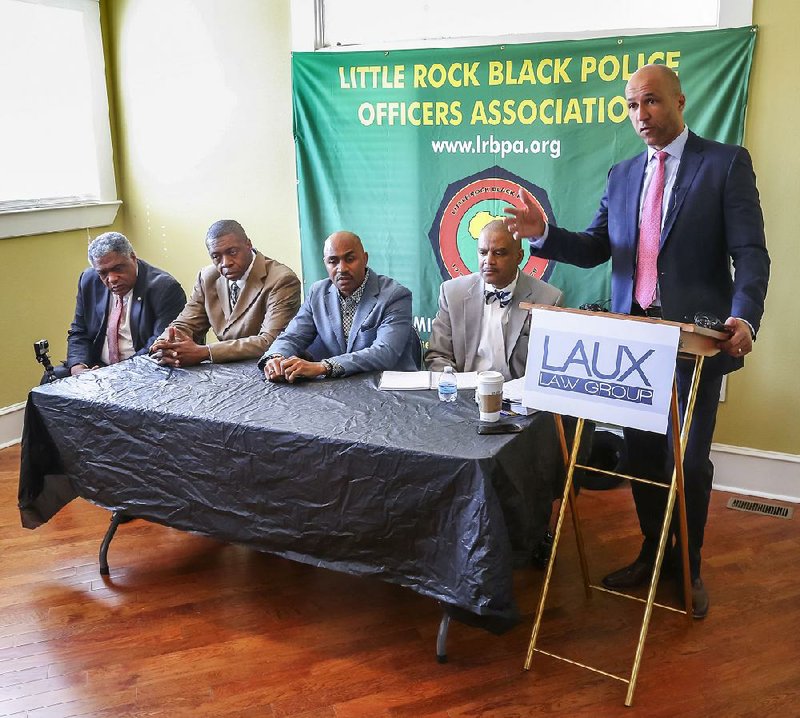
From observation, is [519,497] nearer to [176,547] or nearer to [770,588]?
[770,588]

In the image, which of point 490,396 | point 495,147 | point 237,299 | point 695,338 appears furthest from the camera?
point 495,147

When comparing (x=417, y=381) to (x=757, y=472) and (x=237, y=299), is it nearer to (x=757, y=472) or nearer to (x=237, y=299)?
(x=237, y=299)

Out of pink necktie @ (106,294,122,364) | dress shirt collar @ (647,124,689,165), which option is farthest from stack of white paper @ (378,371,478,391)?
pink necktie @ (106,294,122,364)

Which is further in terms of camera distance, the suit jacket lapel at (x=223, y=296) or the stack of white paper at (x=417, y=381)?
the suit jacket lapel at (x=223, y=296)

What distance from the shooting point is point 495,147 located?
12.1 ft

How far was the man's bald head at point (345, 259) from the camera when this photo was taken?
3.03 m

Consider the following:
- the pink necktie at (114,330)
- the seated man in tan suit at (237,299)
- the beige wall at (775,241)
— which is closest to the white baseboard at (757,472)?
the beige wall at (775,241)

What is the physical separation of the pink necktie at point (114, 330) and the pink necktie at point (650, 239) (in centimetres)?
218

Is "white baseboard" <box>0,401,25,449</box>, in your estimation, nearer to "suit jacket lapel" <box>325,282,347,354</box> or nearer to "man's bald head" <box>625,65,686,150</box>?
"suit jacket lapel" <box>325,282,347,354</box>

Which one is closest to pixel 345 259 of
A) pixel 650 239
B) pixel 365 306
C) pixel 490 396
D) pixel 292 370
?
pixel 365 306

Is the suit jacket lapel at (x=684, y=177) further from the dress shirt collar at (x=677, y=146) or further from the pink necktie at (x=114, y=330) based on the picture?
the pink necktie at (x=114, y=330)

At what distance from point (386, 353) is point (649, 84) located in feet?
4.02

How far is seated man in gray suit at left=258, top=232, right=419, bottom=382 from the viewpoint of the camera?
2.99 metres

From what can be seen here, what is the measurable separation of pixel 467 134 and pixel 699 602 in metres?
2.20
